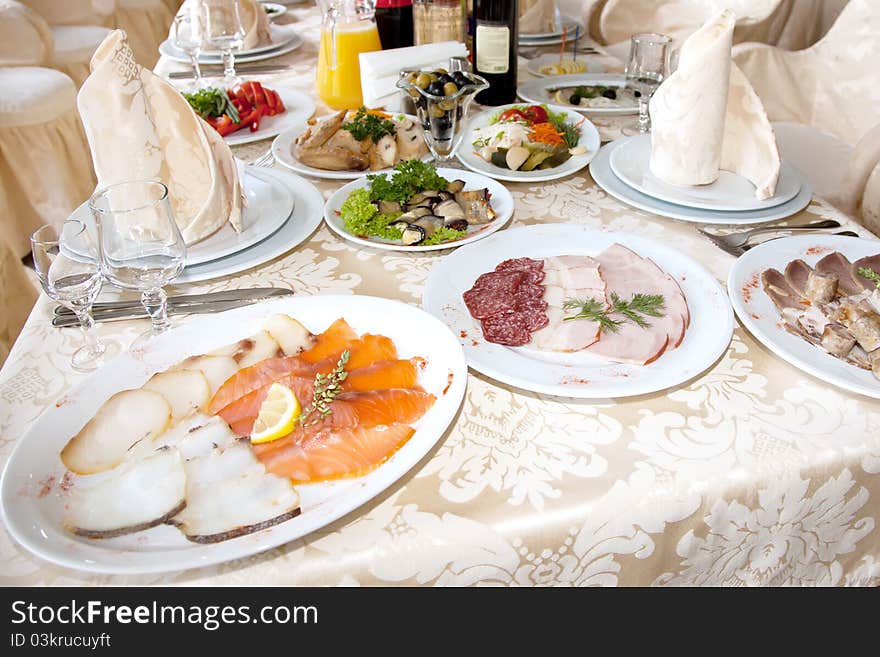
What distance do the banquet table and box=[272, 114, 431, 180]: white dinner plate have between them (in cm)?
67

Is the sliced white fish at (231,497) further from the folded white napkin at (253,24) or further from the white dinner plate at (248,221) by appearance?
the folded white napkin at (253,24)

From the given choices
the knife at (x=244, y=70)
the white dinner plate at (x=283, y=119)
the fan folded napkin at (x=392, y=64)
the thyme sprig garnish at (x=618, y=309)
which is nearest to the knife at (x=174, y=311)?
the thyme sprig garnish at (x=618, y=309)

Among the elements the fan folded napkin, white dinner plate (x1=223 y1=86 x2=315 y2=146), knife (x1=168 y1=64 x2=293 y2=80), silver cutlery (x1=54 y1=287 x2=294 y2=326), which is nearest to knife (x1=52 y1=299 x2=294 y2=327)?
silver cutlery (x1=54 y1=287 x2=294 y2=326)

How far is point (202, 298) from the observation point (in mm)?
1062

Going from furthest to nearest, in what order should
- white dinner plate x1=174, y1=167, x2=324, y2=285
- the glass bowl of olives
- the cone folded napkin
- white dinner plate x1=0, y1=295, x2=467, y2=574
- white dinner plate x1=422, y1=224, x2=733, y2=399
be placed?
the glass bowl of olives → the cone folded napkin → white dinner plate x1=174, y1=167, x2=324, y2=285 → white dinner plate x1=422, y1=224, x2=733, y2=399 → white dinner plate x1=0, y1=295, x2=467, y2=574

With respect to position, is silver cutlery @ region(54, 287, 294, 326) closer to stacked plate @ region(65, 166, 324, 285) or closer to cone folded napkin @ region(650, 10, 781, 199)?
stacked plate @ region(65, 166, 324, 285)

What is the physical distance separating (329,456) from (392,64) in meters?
1.19

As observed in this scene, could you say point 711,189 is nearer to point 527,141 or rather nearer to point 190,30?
point 527,141

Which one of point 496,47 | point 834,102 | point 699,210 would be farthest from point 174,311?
point 834,102

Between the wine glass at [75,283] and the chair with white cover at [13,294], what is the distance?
5.65 ft

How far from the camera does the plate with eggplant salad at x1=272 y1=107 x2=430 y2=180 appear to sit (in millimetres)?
1458

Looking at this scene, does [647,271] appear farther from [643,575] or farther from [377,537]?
[377,537]
